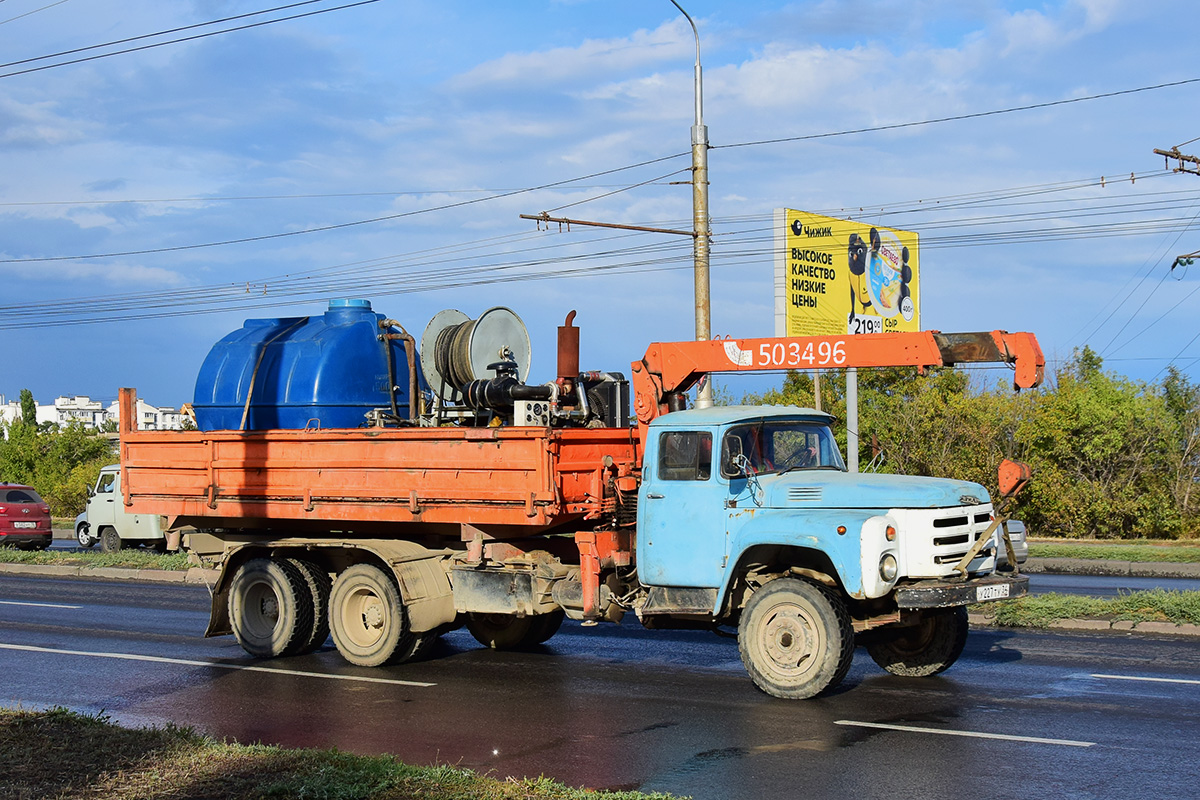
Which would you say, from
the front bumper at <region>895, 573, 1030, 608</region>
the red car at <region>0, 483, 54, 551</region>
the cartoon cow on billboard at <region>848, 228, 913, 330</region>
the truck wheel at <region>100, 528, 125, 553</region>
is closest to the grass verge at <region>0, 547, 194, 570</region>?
the truck wheel at <region>100, 528, 125, 553</region>

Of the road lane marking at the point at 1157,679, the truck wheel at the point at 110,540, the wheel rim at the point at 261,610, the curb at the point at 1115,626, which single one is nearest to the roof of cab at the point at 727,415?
the road lane marking at the point at 1157,679

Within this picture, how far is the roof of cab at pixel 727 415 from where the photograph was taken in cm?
990

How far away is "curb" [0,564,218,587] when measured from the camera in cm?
2106

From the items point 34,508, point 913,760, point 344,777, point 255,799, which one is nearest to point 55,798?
point 255,799

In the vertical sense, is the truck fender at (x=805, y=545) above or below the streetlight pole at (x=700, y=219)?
below

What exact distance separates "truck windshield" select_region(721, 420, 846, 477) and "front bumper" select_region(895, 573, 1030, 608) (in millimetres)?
1509

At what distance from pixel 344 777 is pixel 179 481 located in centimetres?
691

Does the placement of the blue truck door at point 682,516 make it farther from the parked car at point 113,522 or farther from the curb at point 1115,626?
the parked car at point 113,522

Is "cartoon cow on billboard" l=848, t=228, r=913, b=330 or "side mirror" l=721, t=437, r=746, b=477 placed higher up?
"cartoon cow on billboard" l=848, t=228, r=913, b=330

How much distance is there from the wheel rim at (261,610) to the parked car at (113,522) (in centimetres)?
1492

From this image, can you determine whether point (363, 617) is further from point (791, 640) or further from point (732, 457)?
point (791, 640)

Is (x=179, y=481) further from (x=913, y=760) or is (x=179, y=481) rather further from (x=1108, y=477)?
(x=1108, y=477)

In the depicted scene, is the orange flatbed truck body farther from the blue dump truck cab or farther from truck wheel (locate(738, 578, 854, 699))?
truck wheel (locate(738, 578, 854, 699))

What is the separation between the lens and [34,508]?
30.6m
